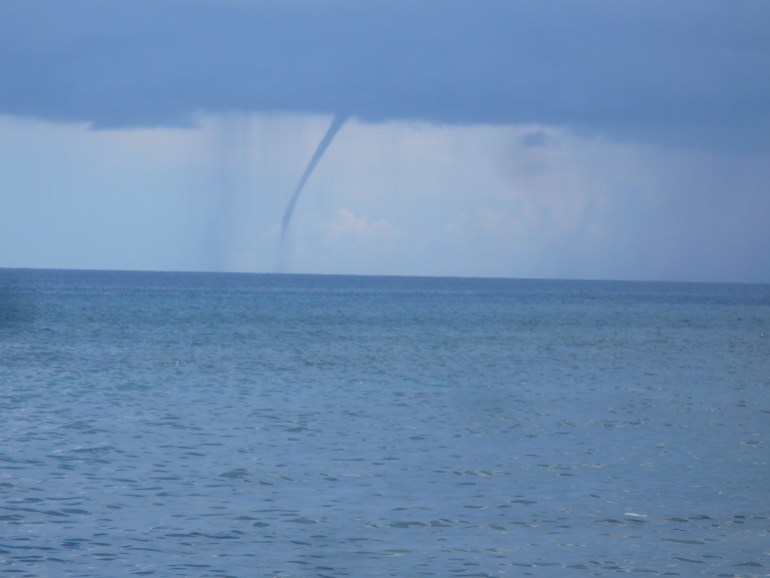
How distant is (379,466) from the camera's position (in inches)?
825

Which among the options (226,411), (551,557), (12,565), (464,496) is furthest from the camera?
(226,411)

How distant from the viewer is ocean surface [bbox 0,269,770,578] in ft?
48.1

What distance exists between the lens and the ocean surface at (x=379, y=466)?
14648 mm

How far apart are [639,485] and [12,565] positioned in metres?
10.8

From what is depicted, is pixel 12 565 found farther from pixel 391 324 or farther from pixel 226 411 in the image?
pixel 391 324

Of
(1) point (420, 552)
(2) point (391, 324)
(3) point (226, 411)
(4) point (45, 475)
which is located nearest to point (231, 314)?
(2) point (391, 324)

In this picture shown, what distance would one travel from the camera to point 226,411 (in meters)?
29.1

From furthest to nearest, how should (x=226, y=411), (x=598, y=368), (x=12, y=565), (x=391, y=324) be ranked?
(x=391, y=324) → (x=598, y=368) → (x=226, y=411) → (x=12, y=565)

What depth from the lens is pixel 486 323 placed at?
271 ft

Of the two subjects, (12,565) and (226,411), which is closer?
(12,565)

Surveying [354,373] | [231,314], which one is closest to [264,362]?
[354,373]

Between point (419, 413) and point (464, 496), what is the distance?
11.0m

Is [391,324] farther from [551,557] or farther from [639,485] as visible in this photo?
[551,557]

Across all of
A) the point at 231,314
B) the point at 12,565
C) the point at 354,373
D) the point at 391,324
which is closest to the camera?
the point at 12,565
